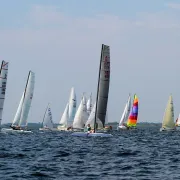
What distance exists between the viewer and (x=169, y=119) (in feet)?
352

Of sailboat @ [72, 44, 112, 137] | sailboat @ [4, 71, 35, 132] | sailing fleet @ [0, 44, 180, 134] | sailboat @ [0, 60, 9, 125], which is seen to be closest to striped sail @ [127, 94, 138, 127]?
sailing fleet @ [0, 44, 180, 134]

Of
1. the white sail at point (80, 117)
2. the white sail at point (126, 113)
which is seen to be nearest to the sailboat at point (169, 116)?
the white sail at point (126, 113)

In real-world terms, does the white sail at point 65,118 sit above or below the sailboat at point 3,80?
below

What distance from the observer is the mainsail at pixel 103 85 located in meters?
59.6

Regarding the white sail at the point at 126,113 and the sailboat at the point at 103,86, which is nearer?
the sailboat at the point at 103,86

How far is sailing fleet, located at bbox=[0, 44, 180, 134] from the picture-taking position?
5966cm

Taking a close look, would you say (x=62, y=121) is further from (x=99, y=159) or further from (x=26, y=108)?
(x=99, y=159)

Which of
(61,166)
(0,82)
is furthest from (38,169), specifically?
(0,82)

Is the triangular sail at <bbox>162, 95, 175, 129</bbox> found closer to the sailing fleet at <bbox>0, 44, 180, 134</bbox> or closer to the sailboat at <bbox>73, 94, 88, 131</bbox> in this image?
the sailing fleet at <bbox>0, 44, 180, 134</bbox>

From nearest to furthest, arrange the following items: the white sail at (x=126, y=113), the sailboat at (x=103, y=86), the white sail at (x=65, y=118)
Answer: the sailboat at (x=103, y=86) → the white sail at (x=65, y=118) → the white sail at (x=126, y=113)

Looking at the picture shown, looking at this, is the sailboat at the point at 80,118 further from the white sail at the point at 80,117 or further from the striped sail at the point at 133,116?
the striped sail at the point at 133,116

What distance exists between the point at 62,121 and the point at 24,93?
95.6 ft

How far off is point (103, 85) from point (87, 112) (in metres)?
48.6

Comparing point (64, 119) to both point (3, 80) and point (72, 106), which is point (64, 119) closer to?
point (72, 106)
